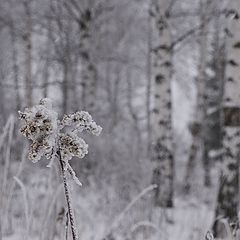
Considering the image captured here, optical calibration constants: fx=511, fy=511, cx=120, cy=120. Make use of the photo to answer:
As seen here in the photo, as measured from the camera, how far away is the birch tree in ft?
15.0

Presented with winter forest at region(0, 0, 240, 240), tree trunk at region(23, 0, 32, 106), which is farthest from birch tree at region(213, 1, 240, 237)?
tree trunk at region(23, 0, 32, 106)

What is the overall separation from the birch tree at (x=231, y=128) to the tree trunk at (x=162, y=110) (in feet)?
9.23

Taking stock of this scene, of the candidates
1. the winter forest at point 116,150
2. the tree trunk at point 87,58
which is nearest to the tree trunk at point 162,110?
the winter forest at point 116,150

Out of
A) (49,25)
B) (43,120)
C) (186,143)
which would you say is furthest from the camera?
(186,143)

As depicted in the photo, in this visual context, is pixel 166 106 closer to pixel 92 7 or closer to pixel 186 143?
pixel 92 7

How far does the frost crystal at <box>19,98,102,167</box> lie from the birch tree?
147 inches

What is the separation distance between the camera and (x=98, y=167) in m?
8.92

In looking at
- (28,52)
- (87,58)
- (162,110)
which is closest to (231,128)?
(162,110)

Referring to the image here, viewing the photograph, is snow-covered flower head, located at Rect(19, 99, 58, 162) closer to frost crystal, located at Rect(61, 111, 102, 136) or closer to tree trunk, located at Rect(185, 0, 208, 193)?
frost crystal, located at Rect(61, 111, 102, 136)

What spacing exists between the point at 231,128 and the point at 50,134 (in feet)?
12.6

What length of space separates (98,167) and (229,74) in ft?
15.0

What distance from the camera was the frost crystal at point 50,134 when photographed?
0.93 m

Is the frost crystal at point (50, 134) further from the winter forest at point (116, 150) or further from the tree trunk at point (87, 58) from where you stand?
the tree trunk at point (87, 58)

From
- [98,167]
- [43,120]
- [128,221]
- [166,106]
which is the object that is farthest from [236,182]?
[98,167]
